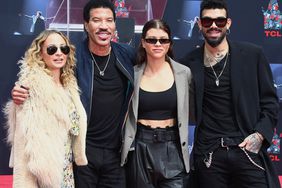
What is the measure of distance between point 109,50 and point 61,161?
962mm

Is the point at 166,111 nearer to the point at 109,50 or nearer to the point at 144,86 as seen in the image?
the point at 144,86

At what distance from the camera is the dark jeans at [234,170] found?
3.26 metres

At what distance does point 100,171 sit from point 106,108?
Result: 45 centimetres

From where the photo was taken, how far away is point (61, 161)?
9.17 feet

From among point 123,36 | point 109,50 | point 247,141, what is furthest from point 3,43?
point 247,141

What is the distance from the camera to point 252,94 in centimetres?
330

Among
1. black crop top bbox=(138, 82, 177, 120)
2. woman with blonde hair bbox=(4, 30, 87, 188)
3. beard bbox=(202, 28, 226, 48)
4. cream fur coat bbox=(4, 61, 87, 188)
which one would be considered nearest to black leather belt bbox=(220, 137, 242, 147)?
black crop top bbox=(138, 82, 177, 120)

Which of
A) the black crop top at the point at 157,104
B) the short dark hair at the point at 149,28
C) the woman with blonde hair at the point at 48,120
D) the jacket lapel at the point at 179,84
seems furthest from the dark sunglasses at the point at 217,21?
the woman with blonde hair at the point at 48,120

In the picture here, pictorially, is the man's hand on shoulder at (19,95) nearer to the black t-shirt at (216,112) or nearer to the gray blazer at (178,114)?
the gray blazer at (178,114)

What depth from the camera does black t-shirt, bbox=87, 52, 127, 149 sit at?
3174 mm

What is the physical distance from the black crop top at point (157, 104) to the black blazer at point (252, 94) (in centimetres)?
22

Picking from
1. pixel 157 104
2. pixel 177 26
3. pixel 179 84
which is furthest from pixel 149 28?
pixel 177 26

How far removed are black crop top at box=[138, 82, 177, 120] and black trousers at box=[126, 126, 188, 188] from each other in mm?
102

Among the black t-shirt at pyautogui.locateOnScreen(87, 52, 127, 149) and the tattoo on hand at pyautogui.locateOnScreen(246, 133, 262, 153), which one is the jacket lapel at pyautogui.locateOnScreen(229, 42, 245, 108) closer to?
the tattoo on hand at pyautogui.locateOnScreen(246, 133, 262, 153)
